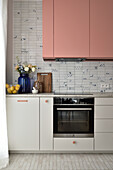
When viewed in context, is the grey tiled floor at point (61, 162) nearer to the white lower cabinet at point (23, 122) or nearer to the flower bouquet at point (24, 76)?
the white lower cabinet at point (23, 122)

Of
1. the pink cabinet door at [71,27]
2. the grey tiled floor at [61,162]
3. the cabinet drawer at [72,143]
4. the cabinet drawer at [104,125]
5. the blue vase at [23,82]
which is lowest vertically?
the grey tiled floor at [61,162]

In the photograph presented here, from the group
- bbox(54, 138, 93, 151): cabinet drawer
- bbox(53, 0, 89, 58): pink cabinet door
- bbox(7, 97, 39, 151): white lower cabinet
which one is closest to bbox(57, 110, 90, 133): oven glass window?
bbox(54, 138, 93, 151): cabinet drawer

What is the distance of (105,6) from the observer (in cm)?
256

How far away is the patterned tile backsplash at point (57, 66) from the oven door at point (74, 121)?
22.8 inches

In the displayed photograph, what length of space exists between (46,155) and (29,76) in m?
1.34

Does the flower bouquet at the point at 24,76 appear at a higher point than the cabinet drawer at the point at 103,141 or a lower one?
higher

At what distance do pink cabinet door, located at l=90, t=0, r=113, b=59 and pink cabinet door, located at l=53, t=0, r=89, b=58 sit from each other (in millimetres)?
92

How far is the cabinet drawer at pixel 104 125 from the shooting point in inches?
97.8

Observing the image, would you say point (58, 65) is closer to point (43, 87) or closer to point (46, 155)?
point (43, 87)

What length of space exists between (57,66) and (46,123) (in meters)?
1.06

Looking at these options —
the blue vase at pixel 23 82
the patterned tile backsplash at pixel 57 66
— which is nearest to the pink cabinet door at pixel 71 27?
the patterned tile backsplash at pixel 57 66

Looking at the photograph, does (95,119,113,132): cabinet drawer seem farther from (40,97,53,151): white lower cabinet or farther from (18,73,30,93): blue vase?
(18,73,30,93): blue vase

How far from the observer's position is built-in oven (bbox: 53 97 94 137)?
8.18ft

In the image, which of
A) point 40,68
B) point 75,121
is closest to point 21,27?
point 40,68
